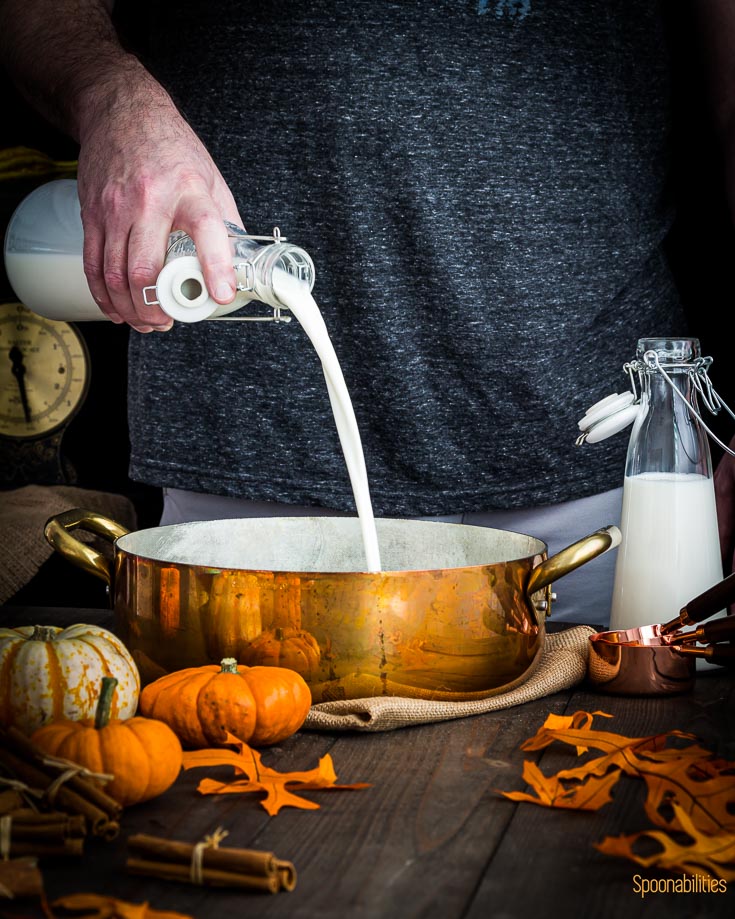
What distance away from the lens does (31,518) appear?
222 centimetres

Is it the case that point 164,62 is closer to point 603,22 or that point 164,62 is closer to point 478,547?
point 603,22

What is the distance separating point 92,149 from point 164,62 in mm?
447

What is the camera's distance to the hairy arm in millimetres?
1071

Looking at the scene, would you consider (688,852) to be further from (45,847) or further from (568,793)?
(45,847)

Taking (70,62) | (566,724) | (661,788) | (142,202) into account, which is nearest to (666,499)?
(566,724)

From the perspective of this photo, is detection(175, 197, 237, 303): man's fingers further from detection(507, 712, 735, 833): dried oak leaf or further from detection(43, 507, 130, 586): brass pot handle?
detection(507, 712, 735, 833): dried oak leaf

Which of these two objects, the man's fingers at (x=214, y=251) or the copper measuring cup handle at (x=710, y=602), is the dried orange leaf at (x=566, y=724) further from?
the man's fingers at (x=214, y=251)

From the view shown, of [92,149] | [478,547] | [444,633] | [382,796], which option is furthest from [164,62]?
[382,796]

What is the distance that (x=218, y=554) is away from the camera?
4.18ft

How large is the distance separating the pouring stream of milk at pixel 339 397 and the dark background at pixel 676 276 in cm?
64

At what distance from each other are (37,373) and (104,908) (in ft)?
7.18

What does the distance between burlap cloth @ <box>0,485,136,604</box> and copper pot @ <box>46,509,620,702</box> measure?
1005 millimetres

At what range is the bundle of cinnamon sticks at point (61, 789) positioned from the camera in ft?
2.36

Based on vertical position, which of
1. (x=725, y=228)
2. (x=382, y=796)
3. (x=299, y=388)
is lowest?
(x=382, y=796)
